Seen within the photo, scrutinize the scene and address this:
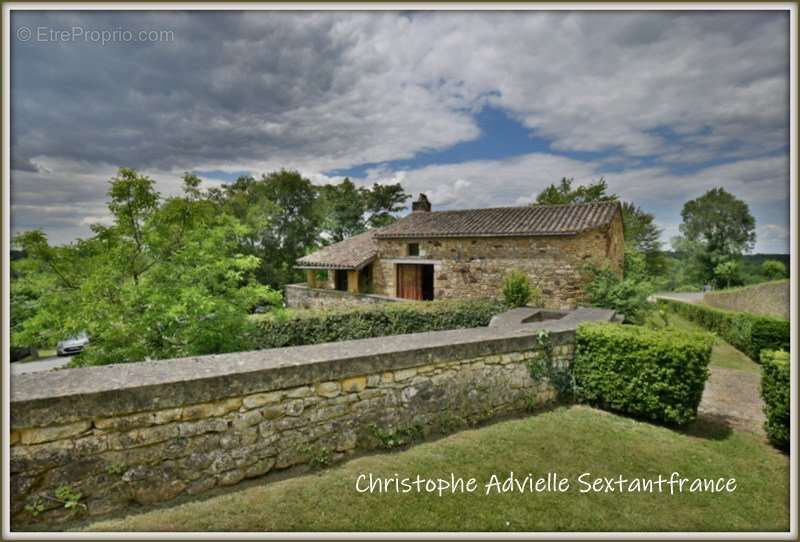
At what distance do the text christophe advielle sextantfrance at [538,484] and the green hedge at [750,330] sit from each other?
686 centimetres

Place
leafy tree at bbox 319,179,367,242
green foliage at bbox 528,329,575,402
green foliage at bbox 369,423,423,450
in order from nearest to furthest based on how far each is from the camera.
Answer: green foliage at bbox 369,423,423,450 → green foliage at bbox 528,329,575,402 → leafy tree at bbox 319,179,367,242

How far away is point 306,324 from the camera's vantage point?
10953 millimetres

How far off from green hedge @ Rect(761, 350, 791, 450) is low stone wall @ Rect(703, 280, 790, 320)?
7.16 meters

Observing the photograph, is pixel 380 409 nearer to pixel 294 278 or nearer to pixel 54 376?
pixel 54 376

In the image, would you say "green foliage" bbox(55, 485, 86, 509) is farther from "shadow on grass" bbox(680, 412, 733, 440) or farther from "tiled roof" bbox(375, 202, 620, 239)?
"tiled roof" bbox(375, 202, 620, 239)

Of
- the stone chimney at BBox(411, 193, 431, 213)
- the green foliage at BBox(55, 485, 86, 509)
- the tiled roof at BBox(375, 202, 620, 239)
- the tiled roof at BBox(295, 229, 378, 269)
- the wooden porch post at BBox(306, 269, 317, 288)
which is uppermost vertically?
the stone chimney at BBox(411, 193, 431, 213)

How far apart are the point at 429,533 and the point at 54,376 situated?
9.69 ft

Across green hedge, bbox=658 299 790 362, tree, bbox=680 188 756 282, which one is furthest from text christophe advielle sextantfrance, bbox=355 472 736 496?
tree, bbox=680 188 756 282

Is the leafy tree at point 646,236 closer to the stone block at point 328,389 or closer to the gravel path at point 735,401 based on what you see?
the gravel path at point 735,401

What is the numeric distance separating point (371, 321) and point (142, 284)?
6.29 m

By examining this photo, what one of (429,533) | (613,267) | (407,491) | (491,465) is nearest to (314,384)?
(407,491)

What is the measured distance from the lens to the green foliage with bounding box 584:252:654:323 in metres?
11.5

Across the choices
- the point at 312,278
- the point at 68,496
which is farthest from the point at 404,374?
the point at 312,278

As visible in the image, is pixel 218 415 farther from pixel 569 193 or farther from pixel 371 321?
pixel 569 193
